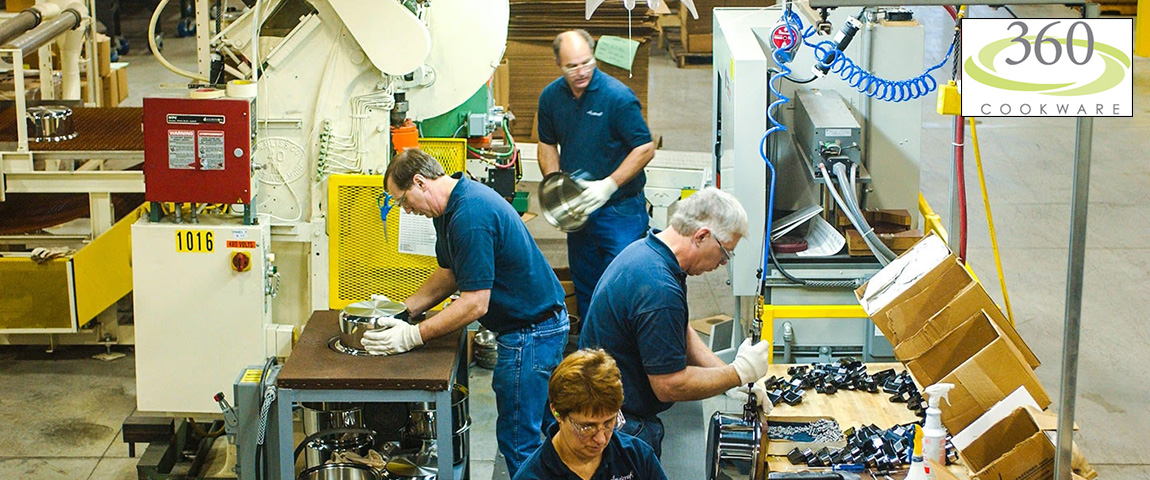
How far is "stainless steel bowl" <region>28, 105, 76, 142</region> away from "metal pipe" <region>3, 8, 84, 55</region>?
328mm

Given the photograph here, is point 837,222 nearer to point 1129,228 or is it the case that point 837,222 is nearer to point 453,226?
point 453,226

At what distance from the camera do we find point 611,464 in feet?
9.36

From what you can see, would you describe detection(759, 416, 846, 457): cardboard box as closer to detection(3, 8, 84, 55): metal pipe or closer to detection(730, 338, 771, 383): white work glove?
detection(730, 338, 771, 383): white work glove

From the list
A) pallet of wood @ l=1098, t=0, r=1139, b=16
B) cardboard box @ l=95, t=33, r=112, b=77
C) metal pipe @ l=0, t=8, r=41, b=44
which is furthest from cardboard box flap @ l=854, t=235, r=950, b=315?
pallet of wood @ l=1098, t=0, r=1139, b=16

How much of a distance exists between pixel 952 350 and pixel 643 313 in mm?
1077

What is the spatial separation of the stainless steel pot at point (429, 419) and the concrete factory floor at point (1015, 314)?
1.83 feet

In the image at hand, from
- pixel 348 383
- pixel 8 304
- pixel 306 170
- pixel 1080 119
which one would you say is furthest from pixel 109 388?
pixel 1080 119

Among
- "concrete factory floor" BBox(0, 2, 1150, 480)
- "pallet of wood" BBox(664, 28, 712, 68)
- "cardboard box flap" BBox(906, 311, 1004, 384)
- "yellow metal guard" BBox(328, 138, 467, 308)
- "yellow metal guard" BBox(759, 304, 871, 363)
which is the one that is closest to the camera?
"cardboard box flap" BBox(906, 311, 1004, 384)

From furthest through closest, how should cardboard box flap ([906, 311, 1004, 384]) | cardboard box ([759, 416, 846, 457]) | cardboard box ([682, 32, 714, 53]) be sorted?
cardboard box ([682, 32, 714, 53])
cardboard box flap ([906, 311, 1004, 384])
cardboard box ([759, 416, 846, 457])

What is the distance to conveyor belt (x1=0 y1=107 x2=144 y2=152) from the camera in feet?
18.8

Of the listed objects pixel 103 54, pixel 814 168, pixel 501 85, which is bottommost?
pixel 814 168

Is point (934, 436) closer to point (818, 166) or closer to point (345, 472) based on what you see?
point (818, 166)

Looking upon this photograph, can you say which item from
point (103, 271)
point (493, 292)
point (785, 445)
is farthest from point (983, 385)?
point (103, 271)

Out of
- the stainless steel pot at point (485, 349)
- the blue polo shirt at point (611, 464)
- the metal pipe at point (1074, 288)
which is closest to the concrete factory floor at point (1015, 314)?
the stainless steel pot at point (485, 349)
